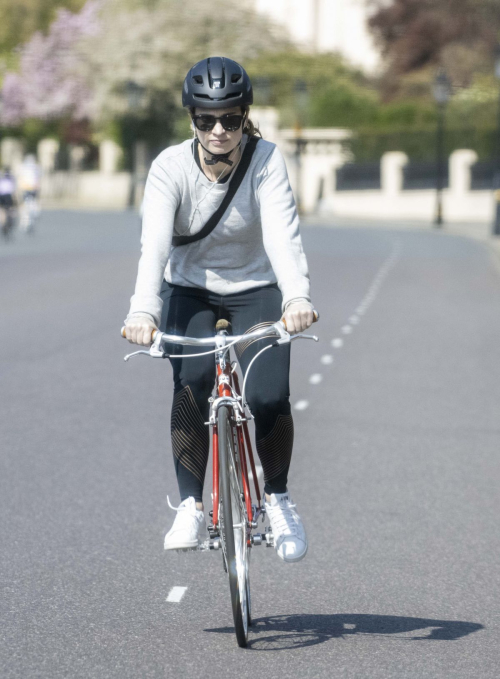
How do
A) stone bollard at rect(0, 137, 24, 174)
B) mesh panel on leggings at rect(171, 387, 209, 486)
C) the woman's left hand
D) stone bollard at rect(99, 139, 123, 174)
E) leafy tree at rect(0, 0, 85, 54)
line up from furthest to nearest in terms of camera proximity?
1. leafy tree at rect(0, 0, 85, 54)
2. stone bollard at rect(0, 137, 24, 174)
3. stone bollard at rect(99, 139, 123, 174)
4. mesh panel on leggings at rect(171, 387, 209, 486)
5. the woman's left hand

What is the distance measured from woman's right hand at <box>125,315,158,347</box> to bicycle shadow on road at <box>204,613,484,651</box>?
1055 mm

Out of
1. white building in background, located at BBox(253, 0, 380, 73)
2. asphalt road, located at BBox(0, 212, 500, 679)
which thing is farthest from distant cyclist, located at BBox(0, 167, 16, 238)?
white building in background, located at BBox(253, 0, 380, 73)

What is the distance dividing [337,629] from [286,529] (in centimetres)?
39

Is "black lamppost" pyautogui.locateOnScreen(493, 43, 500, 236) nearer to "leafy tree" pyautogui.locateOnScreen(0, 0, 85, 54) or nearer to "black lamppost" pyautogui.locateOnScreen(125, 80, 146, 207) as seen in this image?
"black lamppost" pyautogui.locateOnScreen(125, 80, 146, 207)

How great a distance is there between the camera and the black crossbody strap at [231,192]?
13.9ft

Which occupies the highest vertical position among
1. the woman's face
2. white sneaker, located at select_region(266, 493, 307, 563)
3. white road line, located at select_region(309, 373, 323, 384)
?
the woman's face

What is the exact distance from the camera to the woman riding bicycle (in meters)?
4.11

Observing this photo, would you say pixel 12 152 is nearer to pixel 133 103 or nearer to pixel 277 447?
pixel 133 103

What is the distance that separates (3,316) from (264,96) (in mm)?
29358

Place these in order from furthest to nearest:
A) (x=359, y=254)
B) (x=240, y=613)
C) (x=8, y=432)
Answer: (x=359, y=254)
(x=8, y=432)
(x=240, y=613)

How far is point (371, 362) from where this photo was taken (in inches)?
433

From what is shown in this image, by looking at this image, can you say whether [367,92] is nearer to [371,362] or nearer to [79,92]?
[79,92]

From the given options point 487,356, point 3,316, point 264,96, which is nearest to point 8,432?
point 487,356

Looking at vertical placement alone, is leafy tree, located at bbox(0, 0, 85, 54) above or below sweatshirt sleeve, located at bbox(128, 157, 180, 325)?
above
